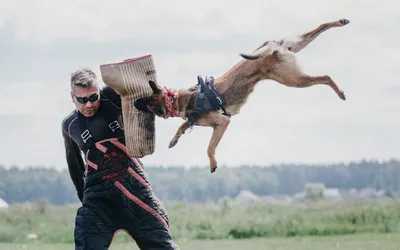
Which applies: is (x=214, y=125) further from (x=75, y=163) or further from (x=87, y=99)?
(x=75, y=163)

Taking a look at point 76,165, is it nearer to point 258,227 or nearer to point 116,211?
point 116,211

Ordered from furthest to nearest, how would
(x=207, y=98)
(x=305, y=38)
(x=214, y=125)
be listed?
(x=305, y=38), (x=214, y=125), (x=207, y=98)

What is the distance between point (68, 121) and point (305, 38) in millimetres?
1873

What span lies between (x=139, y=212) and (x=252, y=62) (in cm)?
136

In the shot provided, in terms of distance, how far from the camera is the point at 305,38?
258 inches

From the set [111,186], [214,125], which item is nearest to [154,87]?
[214,125]

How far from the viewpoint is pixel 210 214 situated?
63.7ft

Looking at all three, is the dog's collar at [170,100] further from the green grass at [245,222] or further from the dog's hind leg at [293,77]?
the green grass at [245,222]

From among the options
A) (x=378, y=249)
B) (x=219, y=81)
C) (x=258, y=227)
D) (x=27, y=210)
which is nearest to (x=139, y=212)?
(x=219, y=81)

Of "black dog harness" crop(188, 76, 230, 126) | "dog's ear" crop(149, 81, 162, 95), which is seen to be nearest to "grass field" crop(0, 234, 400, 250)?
"black dog harness" crop(188, 76, 230, 126)

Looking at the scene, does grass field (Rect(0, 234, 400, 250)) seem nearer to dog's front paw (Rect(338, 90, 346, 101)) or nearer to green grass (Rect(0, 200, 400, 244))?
green grass (Rect(0, 200, 400, 244))

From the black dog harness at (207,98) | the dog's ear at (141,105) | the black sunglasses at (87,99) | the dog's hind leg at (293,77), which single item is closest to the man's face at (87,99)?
the black sunglasses at (87,99)

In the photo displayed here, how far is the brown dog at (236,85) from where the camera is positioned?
19.9 feet

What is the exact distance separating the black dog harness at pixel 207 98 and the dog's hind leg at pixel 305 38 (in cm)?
68
